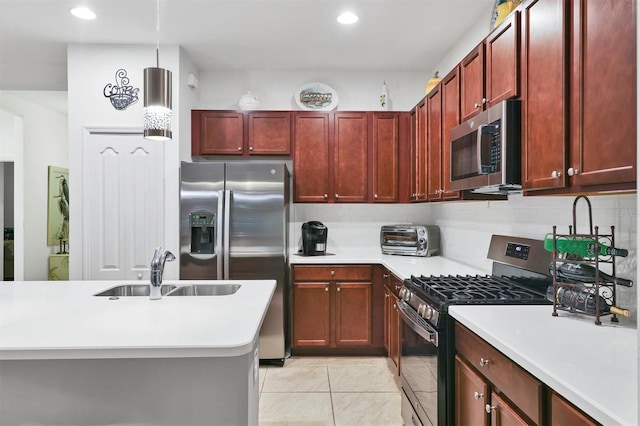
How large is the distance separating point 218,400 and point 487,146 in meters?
1.66

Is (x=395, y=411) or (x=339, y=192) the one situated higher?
(x=339, y=192)

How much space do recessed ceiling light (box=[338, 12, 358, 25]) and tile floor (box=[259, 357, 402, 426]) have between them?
111 inches

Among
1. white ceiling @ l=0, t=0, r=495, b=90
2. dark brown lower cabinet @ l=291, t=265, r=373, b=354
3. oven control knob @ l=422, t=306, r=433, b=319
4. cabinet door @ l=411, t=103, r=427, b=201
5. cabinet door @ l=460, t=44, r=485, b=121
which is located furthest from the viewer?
dark brown lower cabinet @ l=291, t=265, r=373, b=354

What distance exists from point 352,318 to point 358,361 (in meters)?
0.39

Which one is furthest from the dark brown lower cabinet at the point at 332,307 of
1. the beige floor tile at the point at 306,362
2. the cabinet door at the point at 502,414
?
the cabinet door at the point at 502,414

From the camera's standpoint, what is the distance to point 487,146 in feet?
6.64

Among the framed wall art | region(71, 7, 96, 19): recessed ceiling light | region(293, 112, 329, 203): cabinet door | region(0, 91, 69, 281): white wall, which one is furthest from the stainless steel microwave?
the framed wall art

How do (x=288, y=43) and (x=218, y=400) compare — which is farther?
(x=288, y=43)

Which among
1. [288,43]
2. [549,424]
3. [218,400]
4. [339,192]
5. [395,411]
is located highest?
[288,43]

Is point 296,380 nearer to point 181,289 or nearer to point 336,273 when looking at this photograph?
point 336,273

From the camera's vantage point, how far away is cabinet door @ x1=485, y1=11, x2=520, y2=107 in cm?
191

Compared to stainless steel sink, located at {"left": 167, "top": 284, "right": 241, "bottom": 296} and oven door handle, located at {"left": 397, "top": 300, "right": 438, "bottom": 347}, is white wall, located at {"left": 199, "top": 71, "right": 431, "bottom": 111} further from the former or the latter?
oven door handle, located at {"left": 397, "top": 300, "right": 438, "bottom": 347}

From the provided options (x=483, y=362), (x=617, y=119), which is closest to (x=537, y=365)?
(x=483, y=362)

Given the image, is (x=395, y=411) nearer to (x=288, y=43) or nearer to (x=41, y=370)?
(x=41, y=370)
